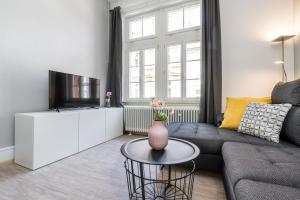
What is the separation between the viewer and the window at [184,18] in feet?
10.9

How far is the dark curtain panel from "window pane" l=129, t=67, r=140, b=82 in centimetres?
154

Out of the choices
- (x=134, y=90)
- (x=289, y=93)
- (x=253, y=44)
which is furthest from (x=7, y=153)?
(x=253, y=44)

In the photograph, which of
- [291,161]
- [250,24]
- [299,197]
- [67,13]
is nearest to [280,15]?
[250,24]

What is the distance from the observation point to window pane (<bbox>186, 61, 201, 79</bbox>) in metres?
3.27

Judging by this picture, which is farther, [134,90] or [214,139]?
[134,90]

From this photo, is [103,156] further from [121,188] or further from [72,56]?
[72,56]

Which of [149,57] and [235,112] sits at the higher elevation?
[149,57]

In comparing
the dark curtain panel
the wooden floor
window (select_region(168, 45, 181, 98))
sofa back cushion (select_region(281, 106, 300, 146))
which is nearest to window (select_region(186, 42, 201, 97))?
window (select_region(168, 45, 181, 98))

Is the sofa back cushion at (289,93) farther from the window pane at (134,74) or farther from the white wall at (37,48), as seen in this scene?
the white wall at (37,48)

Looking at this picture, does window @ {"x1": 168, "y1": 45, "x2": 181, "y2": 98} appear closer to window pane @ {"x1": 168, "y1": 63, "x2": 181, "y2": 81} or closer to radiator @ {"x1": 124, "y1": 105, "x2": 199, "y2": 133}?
window pane @ {"x1": 168, "y1": 63, "x2": 181, "y2": 81}

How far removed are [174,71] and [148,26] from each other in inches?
50.8

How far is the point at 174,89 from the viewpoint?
347 cm


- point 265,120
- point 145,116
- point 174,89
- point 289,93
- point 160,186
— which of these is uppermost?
point 174,89

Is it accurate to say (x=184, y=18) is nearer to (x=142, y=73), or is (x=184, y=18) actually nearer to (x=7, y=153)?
(x=142, y=73)
